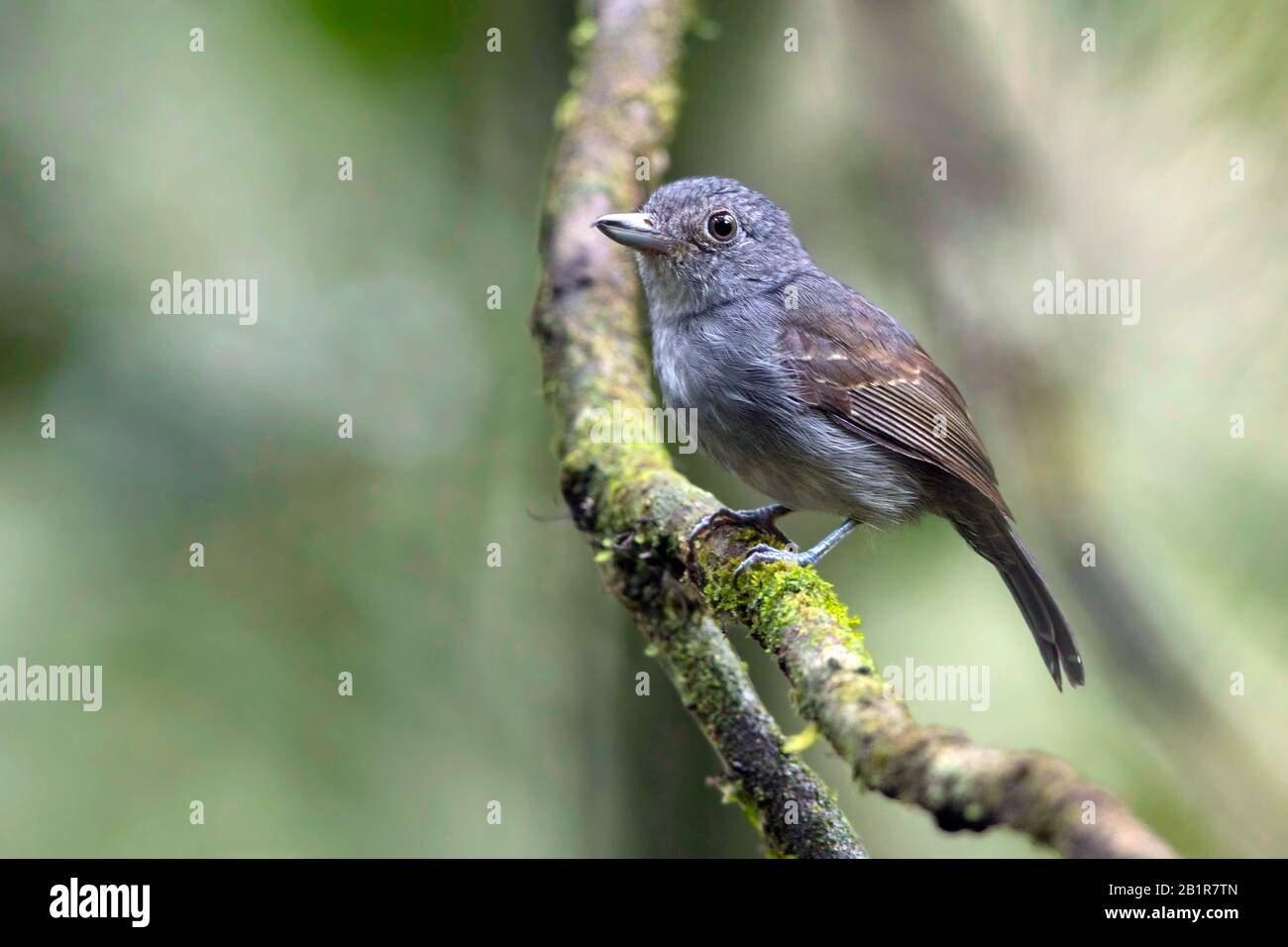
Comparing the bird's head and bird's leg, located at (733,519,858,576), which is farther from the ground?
the bird's head

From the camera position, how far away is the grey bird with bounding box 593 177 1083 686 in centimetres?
388

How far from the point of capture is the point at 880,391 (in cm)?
410

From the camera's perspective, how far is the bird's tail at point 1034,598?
408 centimetres

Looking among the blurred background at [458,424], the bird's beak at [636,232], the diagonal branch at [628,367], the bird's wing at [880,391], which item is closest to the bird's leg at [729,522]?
the diagonal branch at [628,367]

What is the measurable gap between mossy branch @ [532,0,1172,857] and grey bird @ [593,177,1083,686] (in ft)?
0.90

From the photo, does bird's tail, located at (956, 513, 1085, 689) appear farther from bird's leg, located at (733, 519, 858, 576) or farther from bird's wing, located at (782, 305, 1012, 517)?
bird's leg, located at (733, 519, 858, 576)

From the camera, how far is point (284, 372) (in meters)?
5.21

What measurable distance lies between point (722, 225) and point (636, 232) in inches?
15.8

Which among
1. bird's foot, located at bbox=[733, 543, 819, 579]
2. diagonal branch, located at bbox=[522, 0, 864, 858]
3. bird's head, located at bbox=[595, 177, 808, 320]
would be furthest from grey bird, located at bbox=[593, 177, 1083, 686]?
bird's foot, located at bbox=[733, 543, 819, 579]

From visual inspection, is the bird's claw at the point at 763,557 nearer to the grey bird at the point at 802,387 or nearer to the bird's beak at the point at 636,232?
the grey bird at the point at 802,387

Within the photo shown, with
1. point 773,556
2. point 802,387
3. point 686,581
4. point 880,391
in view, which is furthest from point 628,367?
point 773,556

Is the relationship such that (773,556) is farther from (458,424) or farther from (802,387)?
(458,424)

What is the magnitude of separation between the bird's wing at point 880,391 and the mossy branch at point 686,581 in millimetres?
607

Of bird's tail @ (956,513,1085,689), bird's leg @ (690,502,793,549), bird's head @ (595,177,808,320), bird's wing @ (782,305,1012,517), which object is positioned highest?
bird's head @ (595,177,808,320)
